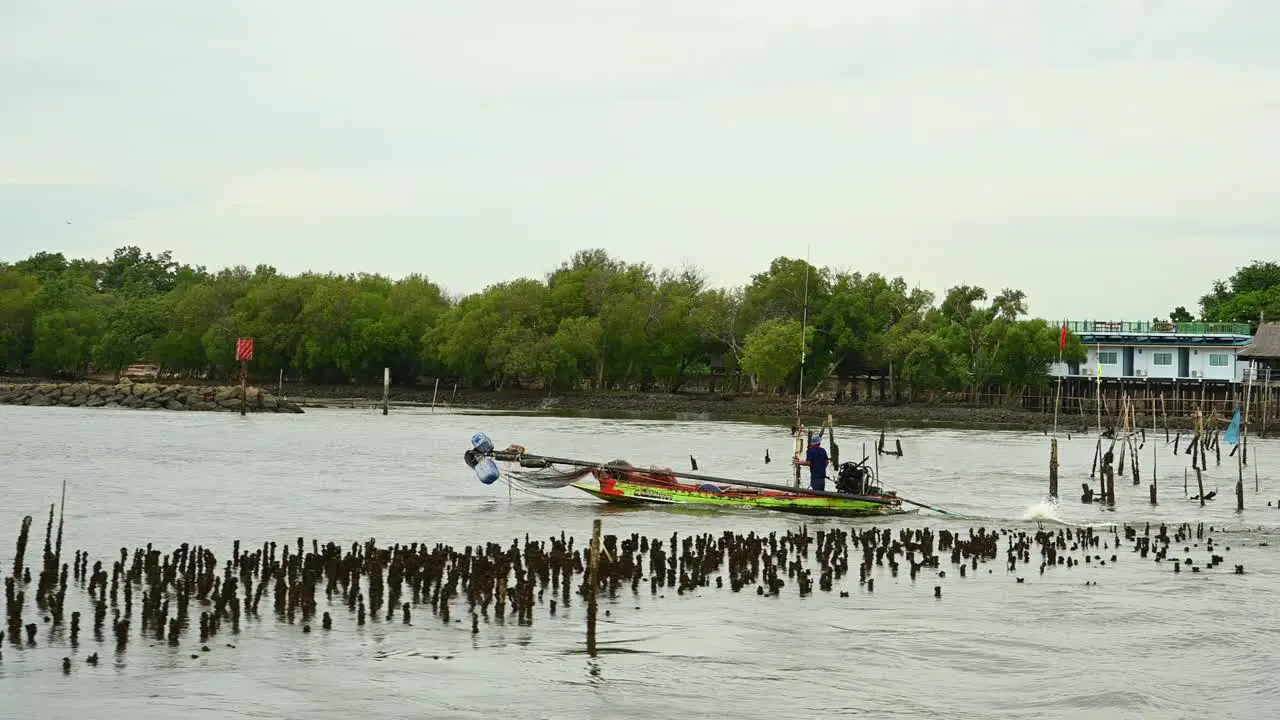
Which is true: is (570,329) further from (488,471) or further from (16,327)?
(488,471)

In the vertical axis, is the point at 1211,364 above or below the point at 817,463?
above

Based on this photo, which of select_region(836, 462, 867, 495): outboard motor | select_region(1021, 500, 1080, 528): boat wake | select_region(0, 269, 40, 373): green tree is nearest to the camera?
select_region(836, 462, 867, 495): outboard motor

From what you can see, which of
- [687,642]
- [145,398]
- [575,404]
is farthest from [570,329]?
[687,642]

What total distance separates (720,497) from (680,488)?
1.28 m

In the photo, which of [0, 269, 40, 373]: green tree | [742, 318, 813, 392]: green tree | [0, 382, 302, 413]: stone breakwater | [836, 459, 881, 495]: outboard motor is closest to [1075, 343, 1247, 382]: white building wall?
[742, 318, 813, 392]: green tree

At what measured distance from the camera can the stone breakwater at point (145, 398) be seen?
109m

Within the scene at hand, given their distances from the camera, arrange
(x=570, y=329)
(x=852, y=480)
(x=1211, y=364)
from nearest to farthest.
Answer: (x=852, y=480) → (x=1211, y=364) → (x=570, y=329)

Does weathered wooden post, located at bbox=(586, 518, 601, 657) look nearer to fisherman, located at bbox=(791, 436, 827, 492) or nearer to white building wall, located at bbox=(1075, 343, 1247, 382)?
fisherman, located at bbox=(791, 436, 827, 492)

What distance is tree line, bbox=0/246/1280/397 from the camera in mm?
122062

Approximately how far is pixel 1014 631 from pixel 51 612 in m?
14.8

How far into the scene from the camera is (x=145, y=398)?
371 feet

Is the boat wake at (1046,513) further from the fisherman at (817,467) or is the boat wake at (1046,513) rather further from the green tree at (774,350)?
the green tree at (774,350)

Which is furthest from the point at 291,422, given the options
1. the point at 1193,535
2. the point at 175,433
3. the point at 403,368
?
the point at 1193,535

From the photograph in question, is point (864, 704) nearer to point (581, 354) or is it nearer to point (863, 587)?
point (863, 587)
